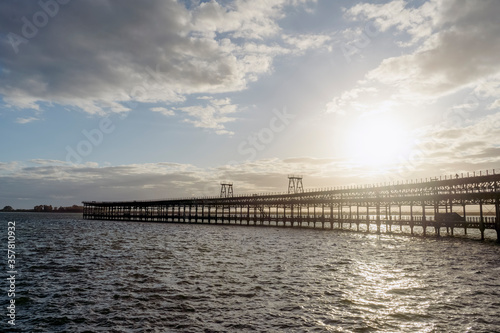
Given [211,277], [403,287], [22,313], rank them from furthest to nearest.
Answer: [211,277] < [403,287] < [22,313]

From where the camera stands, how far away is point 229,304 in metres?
19.2

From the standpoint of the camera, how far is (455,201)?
65750 mm

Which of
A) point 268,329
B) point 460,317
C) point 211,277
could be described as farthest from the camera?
point 211,277

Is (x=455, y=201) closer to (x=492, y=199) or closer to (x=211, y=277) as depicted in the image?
(x=492, y=199)

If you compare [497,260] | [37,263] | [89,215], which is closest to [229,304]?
[37,263]

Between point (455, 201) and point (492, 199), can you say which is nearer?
point (492, 199)

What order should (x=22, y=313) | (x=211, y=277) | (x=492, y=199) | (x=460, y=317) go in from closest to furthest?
(x=460, y=317) < (x=22, y=313) < (x=211, y=277) < (x=492, y=199)

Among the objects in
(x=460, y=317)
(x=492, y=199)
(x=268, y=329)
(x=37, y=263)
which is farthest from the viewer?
(x=492, y=199)

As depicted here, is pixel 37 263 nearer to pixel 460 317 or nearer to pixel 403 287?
pixel 403 287

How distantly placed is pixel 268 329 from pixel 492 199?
54174 millimetres

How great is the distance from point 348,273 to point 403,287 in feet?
17.9

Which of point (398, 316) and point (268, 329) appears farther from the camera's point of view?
point (398, 316)

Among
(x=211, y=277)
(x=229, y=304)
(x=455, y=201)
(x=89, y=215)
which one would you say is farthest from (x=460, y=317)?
(x=89, y=215)

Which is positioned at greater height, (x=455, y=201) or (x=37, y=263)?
(x=455, y=201)
